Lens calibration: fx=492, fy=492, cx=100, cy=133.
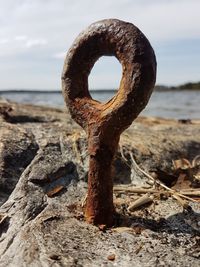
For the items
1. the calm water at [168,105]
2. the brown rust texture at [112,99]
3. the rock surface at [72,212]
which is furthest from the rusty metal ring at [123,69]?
the calm water at [168,105]

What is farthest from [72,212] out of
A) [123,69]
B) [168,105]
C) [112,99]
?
[168,105]

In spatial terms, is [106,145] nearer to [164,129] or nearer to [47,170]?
[47,170]

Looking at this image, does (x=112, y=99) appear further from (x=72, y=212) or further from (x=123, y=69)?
(x=72, y=212)

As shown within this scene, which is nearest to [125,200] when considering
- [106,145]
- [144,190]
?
[144,190]

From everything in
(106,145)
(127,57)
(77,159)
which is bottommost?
(77,159)

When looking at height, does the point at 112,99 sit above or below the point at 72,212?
above

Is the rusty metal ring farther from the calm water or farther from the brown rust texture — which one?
the calm water
